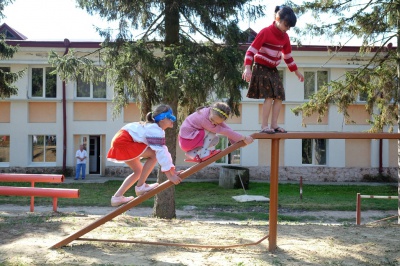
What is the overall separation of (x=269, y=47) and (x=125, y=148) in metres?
2.10

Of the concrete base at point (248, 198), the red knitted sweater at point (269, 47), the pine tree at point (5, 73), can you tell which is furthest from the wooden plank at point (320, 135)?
the pine tree at point (5, 73)

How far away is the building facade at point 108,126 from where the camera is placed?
23109 millimetres

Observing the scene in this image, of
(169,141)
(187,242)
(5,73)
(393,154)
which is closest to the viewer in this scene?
(187,242)

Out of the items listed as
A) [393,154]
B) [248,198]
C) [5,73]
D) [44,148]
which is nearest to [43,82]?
[44,148]

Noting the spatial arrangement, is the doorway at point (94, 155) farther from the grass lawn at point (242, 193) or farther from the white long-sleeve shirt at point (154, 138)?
Answer: the white long-sleeve shirt at point (154, 138)

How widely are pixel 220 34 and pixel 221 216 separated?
4844 millimetres

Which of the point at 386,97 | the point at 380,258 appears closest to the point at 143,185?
the point at 380,258

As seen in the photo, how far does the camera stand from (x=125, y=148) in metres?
6.23

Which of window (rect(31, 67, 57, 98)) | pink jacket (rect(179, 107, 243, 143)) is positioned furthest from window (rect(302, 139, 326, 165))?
pink jacket (rect(179, 107, 243, 143))

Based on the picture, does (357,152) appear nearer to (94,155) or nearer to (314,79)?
(314,79)

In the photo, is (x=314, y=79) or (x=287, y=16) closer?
(x=287, y=16)

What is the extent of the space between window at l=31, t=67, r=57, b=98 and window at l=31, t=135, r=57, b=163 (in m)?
1.89

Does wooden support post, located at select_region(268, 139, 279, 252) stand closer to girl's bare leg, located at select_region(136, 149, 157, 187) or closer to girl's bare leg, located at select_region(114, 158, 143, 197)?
girl's bare leg, located at select_region(136, 149, 157, 187)

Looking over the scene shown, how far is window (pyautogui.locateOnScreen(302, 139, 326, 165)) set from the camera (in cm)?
2398
